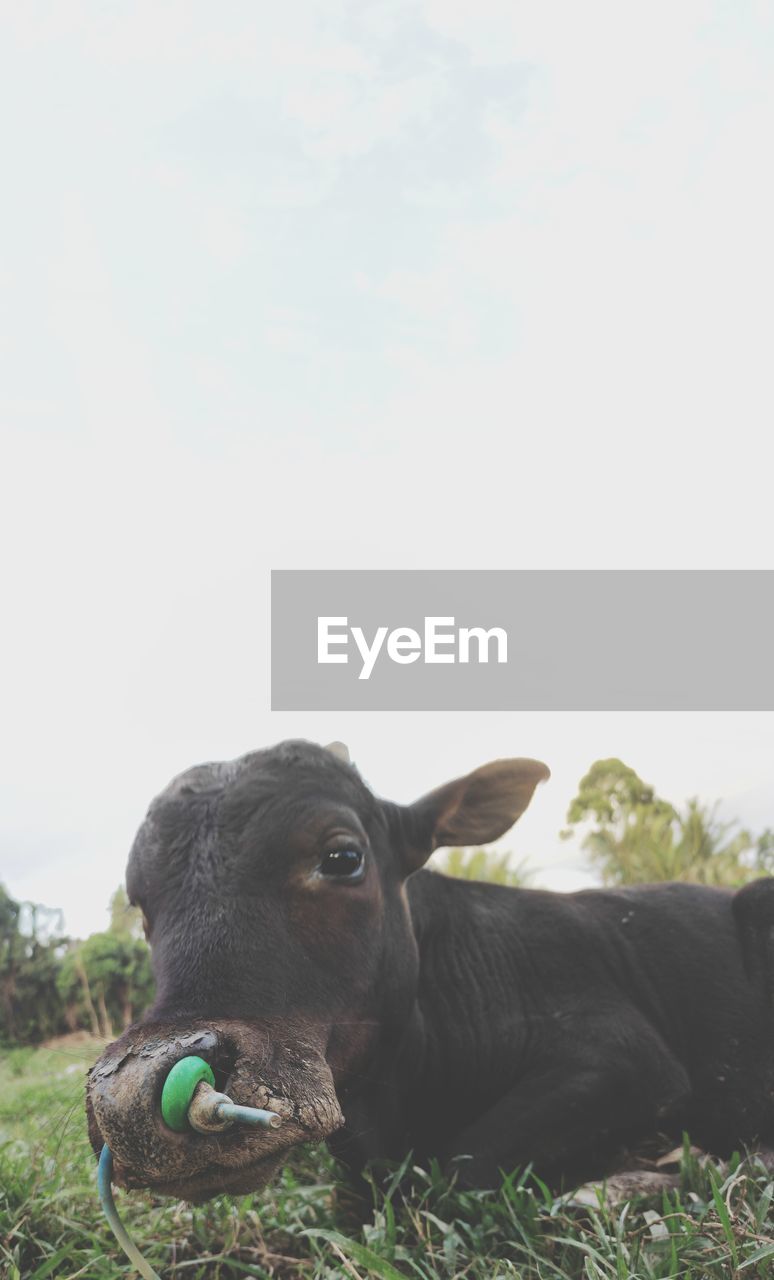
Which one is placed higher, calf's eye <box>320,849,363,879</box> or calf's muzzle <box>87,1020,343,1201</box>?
calf's eye <box>320,849,363,879</box>

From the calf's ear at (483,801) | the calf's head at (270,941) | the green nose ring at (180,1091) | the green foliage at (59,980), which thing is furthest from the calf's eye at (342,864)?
the green foliage at (59,980)

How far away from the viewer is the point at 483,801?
5.48 metres

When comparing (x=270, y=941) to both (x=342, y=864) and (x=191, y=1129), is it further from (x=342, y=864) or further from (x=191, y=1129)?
(x=191, y=1129)

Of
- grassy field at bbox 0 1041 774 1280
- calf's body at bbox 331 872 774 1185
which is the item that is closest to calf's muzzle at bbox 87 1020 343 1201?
grassy field at bbox 0 1041 774 1280

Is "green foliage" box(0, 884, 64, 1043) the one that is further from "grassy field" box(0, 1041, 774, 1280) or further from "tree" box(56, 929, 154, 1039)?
"grassy field" box(0, 1041, 774, 1280)

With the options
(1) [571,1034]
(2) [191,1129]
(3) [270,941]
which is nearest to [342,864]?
(3) [270,941]

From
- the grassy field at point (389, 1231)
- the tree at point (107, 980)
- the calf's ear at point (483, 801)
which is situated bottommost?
the tree at point (107, 980)

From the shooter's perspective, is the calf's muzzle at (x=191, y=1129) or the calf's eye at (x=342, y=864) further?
the calf's eye at (x=342, y=864)

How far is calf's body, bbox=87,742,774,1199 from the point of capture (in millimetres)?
3328

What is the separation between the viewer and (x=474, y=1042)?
5.21m

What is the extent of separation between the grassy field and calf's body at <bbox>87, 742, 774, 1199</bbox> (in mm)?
371

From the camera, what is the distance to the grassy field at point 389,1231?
3.35 m

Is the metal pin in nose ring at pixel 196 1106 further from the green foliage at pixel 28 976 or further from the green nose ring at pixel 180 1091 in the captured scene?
the green foliage at pixel 28 976

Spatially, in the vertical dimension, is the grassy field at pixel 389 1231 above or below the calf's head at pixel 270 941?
below
